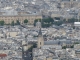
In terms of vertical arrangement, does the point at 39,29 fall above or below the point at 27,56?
below

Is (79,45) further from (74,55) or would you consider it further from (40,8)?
(40,8)

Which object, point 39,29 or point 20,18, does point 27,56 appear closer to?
point 39,29

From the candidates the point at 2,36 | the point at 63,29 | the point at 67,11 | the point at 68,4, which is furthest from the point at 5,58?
the point at 68,4

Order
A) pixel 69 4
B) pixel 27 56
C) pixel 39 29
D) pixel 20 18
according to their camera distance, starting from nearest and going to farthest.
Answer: pixel 27 56 → pixel 39 29 → pixel 20 18 → pixel 69 4

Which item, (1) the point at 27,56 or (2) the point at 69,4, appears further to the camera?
(2) the point at 69,4

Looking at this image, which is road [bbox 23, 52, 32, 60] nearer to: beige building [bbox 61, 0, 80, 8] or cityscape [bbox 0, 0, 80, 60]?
cityscape [bbox 0, 0, 80, 60]

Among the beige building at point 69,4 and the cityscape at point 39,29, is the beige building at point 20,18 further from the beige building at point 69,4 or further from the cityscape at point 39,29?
the beige building at point 69,4

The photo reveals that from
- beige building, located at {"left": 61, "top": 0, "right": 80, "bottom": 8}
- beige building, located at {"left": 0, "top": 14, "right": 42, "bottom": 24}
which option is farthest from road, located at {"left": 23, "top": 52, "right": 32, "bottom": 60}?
beige building, located at {"left": 61, "top": 0, "right": 80, "bottom": 8}

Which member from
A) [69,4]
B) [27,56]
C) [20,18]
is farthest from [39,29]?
[69,4]
